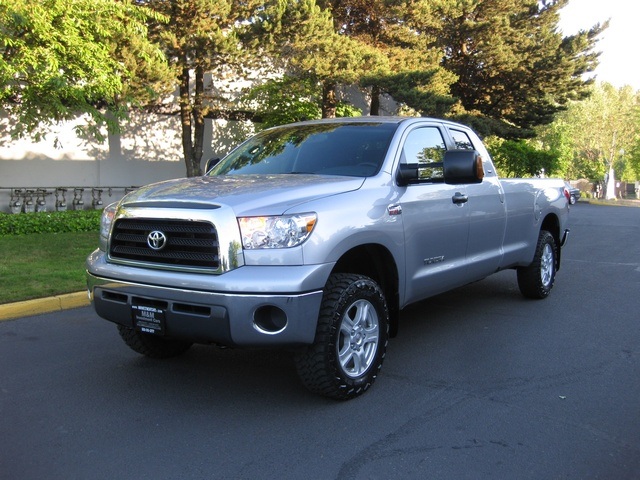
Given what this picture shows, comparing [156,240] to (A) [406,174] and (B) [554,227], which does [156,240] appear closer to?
(A) [406,174]

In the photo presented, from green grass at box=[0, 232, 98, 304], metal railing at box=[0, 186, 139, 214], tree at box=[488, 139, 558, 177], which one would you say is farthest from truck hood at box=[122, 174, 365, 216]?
tree at box=[488, 139, 558, 177]

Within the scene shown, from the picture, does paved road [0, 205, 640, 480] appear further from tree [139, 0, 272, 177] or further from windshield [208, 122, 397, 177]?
tree [139, 0, 272, 177]

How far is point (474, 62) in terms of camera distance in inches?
1075

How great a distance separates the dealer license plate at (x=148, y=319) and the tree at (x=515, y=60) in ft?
73.3

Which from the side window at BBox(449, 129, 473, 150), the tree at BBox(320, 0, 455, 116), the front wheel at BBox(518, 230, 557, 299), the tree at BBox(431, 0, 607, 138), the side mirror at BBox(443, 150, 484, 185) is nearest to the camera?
the side mirror at BBox(443, 150, 484, 185)

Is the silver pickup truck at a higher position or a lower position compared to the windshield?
lower

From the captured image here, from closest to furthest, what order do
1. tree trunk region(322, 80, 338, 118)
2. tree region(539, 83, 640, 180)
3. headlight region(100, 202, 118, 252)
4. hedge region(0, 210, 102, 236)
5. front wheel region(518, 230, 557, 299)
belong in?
1. headlight region(100, 202, 118, 252)
2. front wheel region(518, 230, 557, 299)
3. hedge region(0, 210, 102, 236)
4. tree trunk region(322, 80, 338, 118)
5. tree region(539, 83, 640, 180)

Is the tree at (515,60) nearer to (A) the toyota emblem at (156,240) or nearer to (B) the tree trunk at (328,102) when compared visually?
(B) the tree trunk at (328,102)

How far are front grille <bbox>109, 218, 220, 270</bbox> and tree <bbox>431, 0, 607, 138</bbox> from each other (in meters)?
22.0

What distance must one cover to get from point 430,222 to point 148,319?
2.33 metres

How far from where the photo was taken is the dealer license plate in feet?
13.1

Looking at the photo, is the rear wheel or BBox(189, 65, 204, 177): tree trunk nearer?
the rear wheel

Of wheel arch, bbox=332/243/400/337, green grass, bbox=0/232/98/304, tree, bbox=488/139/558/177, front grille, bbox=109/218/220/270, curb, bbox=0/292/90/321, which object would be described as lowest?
curb, bbox=0/292/90/321

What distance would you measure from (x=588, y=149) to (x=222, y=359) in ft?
228
